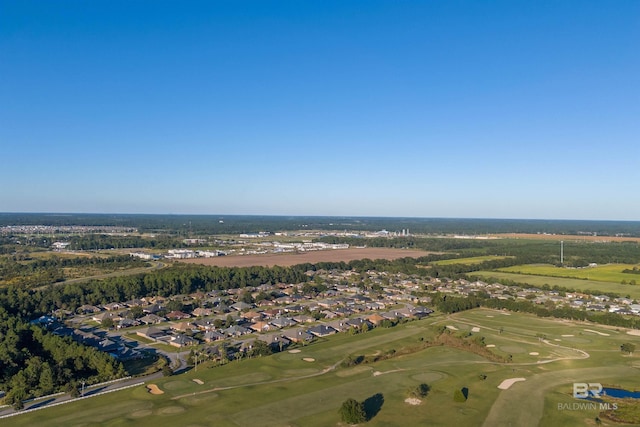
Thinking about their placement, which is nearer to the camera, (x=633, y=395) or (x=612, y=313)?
(x=633, y=395)

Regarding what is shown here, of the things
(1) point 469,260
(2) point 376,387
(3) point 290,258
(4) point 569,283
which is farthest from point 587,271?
(2) point 376,387

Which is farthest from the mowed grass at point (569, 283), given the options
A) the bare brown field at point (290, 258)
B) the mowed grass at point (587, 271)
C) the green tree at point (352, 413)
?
the green tree at point (352, 413)

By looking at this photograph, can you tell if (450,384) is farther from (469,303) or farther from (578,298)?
(578,298)

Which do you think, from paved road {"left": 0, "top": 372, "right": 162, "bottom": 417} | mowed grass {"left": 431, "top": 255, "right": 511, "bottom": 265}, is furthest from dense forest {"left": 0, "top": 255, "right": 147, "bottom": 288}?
mowed grass {"left": 431, "top": 255, "right": 511, "bottom": 265}

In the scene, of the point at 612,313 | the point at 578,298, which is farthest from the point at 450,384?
the point at 578,298

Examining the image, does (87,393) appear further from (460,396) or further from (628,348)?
(628,348)

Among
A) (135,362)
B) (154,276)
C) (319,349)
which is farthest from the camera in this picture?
(154,276)

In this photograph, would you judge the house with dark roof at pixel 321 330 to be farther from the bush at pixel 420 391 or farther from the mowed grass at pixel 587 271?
the mowed grass at pixel 587 271
